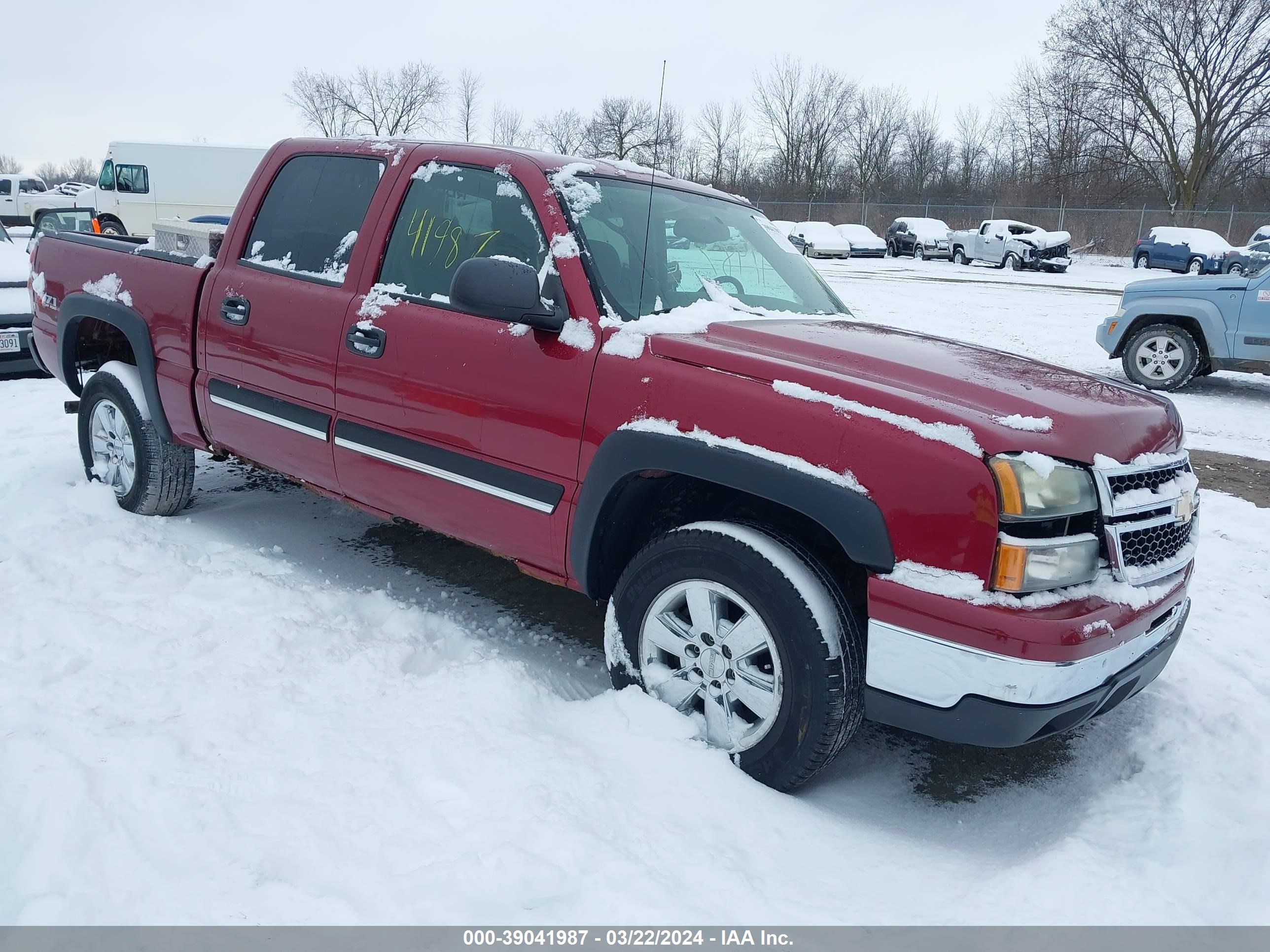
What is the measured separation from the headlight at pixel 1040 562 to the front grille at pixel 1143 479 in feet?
0.62

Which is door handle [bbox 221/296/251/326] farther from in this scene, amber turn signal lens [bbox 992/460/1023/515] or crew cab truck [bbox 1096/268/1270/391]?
crew cab truck [bbox 1096/268/1270/391]

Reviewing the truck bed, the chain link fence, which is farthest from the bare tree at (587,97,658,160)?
the truck bed

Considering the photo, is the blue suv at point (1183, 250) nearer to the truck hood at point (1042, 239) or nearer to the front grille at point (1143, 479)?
the truck hood at point (1042, 239)

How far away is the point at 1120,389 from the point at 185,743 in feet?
10.2

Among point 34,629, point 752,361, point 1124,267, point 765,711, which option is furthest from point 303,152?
point 1124,267

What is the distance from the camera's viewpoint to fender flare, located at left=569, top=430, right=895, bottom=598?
241 cm

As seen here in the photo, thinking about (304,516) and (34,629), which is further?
(304,516)

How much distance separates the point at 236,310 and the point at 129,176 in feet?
74.9

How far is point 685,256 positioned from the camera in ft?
11.2

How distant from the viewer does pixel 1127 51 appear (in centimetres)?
3984

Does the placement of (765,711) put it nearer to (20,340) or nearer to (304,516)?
(304,516)

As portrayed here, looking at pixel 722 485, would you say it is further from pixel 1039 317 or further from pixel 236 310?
→ pixel 1039 317

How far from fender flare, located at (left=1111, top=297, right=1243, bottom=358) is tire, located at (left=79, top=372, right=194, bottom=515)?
30.0 ft

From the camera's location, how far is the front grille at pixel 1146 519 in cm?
246
